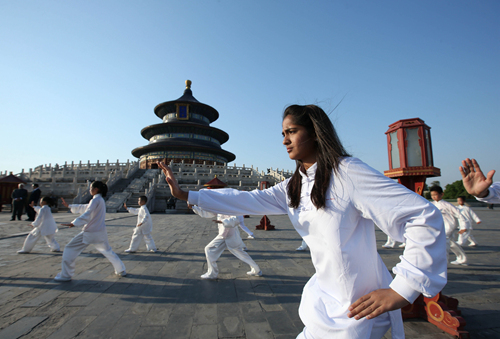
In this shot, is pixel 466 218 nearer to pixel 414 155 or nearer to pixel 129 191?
pixel 414 155

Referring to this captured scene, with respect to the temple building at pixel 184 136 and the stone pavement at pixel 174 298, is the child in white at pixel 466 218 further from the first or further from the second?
Answer: the temple building at pixel 184 136

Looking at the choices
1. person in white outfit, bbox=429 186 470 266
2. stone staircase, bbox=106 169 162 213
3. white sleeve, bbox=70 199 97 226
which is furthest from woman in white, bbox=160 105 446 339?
stone staircase, bbox=106 169 162 213

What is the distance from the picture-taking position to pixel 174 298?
10.9 feet

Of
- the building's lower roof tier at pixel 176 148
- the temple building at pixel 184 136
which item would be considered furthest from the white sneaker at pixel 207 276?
the building's lower roof tier at pixel 176 148

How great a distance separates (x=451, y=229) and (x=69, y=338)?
5.96 metres

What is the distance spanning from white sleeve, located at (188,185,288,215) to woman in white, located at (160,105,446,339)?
0.16ft

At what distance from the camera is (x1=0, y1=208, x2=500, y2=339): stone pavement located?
2531 mm

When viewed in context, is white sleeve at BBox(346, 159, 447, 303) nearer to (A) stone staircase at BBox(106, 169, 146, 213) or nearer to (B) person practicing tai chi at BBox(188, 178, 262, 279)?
(B) person practicing tai chi at BBox(188, 178, 262, 279)

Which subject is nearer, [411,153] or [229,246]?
[411,153]

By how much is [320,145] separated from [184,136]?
A: 35.1 metres

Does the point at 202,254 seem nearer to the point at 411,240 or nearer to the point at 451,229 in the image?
the point at 451,229

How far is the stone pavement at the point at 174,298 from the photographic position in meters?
2.53

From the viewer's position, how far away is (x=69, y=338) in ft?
7.85

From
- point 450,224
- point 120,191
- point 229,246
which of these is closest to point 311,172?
point 229,246
